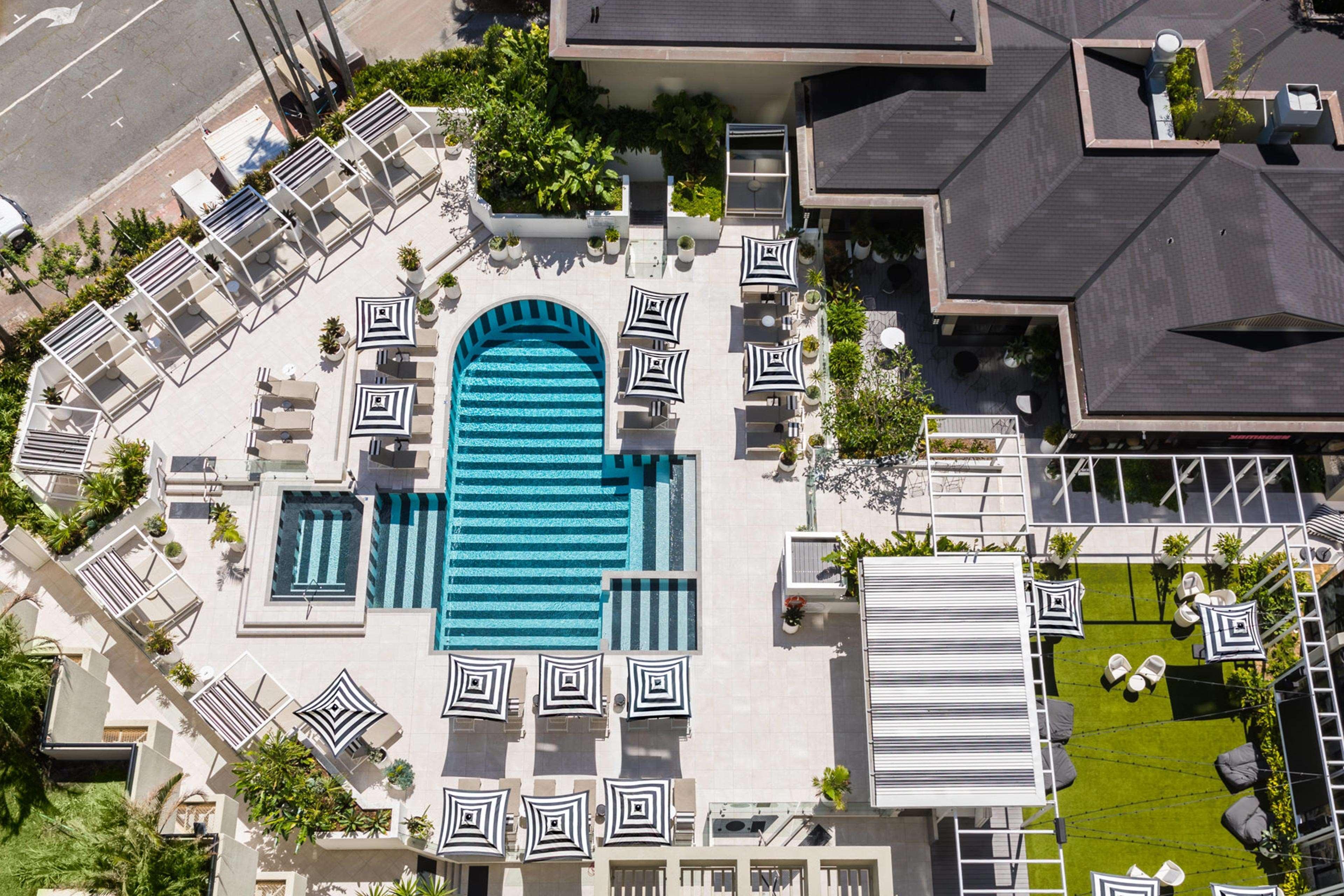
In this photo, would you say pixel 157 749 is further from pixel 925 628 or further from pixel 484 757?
pixel 925 628

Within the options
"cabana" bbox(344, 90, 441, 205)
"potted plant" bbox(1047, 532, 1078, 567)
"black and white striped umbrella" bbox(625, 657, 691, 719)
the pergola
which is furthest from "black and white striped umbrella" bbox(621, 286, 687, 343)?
"potted plant" bbox(1047, 532, 1078, 567)

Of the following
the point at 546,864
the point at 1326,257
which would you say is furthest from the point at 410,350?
the point at 1326,257

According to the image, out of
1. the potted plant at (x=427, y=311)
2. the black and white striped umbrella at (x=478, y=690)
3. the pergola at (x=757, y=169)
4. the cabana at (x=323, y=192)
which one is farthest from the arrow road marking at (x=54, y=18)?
the black and white striped umbrella at (x=478, y=690)

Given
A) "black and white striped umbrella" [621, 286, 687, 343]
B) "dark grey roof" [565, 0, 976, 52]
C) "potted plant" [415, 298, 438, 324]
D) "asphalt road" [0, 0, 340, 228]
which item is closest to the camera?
"black and white striped umbrella" [621, 286, 687, 343]

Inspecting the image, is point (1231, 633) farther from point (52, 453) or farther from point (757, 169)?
point (52, 453)

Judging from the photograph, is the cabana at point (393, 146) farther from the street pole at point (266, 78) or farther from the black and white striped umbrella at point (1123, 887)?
the black and white striped umbrella at point (1123, 887)

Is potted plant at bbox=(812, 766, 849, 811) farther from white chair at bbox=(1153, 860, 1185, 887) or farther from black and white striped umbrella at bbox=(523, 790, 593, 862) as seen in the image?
white chair at bbox=(1153, 860, 1185, 887)
